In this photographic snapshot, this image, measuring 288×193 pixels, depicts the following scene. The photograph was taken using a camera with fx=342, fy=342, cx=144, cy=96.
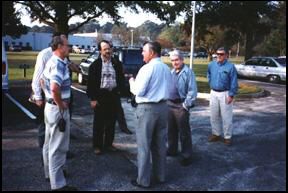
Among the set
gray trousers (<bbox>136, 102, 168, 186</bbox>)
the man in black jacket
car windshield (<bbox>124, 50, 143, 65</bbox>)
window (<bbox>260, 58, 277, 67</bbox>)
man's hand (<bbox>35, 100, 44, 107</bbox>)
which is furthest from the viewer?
window (<bbox>260, 58, 277, 67</bbox>)

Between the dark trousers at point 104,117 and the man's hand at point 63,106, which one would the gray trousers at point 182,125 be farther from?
the man's hand at point 63,106

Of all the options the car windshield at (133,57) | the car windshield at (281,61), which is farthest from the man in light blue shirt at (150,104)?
the car windshield at (281,61)

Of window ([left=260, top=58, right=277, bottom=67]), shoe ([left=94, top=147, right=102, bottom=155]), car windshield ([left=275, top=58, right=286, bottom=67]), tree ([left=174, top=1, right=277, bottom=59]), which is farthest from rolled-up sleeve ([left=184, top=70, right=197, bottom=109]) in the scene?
tree ([left=174, top=1, right=277, bottom=59])

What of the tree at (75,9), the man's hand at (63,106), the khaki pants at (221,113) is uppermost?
the tree at (75,9)

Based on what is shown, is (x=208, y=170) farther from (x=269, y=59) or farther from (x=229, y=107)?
(x=269, y=59)

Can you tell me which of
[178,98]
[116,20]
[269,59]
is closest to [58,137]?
[178,98]

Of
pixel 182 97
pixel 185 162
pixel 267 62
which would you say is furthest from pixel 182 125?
pixel 267 62

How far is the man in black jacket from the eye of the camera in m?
5.80

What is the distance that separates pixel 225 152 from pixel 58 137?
3.34m

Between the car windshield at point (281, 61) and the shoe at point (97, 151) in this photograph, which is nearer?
the shoe at point (97, 151)

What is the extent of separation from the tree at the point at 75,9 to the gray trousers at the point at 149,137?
12412 millimetres

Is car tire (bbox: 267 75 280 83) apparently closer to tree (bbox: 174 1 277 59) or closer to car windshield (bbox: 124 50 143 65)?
tree (bbox: 174 1 277 59)

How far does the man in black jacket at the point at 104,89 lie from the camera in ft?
19.0

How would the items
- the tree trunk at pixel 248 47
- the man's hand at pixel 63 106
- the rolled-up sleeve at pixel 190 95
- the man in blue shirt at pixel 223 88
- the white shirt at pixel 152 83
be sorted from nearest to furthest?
the man's hand at pixel 63 106, the white shirt at pixel 152 83, the rolled-up sleeve at pixel 190 95, the man in blue shirt at pixel 223 88, the tree trunk at pixel 248 47
